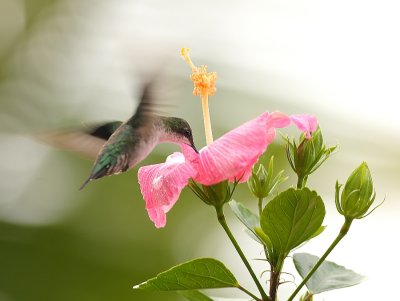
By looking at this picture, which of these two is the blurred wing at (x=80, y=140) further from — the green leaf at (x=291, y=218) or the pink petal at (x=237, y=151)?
the green leaf at (x=291, y=218)

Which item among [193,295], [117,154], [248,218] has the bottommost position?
[193,295]

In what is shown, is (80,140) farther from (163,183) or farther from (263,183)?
(263,183)

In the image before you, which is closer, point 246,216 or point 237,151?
point 237,151

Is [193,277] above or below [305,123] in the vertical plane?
below

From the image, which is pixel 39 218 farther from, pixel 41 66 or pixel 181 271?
pixel 181 271

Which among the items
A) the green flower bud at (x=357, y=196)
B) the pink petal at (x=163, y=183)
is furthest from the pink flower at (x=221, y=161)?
the green flower bud at (x=357, y=196)

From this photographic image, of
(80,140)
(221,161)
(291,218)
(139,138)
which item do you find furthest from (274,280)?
(80,140)
